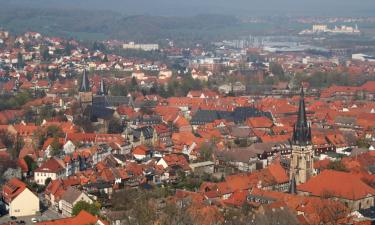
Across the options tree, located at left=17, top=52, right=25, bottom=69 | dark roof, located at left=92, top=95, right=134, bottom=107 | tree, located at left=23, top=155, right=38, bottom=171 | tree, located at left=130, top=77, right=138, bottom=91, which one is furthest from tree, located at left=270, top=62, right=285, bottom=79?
tree, located at left=23, top=155, right=38, bottom=171

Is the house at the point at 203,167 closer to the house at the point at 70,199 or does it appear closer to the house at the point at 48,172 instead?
the house at the point at 48,172

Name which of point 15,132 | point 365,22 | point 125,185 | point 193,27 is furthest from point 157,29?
point 125,185

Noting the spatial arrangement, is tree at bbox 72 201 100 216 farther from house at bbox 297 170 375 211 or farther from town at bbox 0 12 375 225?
house at bbox 297 170 375 211

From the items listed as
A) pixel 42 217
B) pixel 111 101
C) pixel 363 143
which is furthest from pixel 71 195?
pixel 111 101

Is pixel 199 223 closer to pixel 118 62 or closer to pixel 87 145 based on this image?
pixel 87 145

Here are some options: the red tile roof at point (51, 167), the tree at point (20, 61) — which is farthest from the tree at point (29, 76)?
the red tile roof at point (51, 167)

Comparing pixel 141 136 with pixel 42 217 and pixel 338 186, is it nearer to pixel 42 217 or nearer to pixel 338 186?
pixel 42 217
